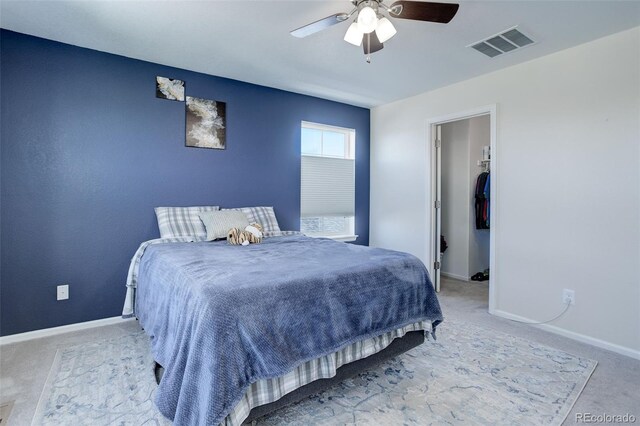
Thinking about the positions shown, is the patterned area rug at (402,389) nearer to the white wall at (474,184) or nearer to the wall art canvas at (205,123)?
the wall art canvas at (205,123)

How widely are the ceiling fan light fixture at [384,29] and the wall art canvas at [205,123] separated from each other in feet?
6.88

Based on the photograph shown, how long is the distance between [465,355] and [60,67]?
13.2 ft

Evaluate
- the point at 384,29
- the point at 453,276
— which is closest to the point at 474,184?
the point at 453,276

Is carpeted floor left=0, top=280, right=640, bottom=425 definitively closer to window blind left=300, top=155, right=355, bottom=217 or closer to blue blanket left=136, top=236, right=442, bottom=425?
blue blanket left=136, top=236, right=442, bottom=425

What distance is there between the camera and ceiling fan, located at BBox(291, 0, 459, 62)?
1.74 metres


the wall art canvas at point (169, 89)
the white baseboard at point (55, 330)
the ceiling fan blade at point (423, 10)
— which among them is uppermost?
the wall art canvas at point (169, 89)

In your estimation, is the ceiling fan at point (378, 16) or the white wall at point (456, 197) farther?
the white wall at point (456, 197)

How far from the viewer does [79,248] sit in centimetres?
288

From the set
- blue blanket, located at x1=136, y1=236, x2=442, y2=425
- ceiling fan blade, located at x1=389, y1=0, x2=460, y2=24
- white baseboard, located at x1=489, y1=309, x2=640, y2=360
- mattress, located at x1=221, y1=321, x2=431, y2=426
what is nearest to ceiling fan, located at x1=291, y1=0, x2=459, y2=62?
ceiling fan blade, located at x1=389, y1=0, x2=460, y2=24

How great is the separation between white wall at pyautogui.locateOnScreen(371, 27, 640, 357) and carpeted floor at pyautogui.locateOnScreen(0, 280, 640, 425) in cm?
23

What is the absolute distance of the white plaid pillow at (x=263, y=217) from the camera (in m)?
3.56

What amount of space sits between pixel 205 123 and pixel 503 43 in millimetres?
2882

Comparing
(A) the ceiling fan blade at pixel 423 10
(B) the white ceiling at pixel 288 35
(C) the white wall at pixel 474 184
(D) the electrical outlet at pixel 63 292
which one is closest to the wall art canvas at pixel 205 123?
(B) the white ceiling at pixel 288 35

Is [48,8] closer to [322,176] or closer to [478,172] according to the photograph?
[322,176]
